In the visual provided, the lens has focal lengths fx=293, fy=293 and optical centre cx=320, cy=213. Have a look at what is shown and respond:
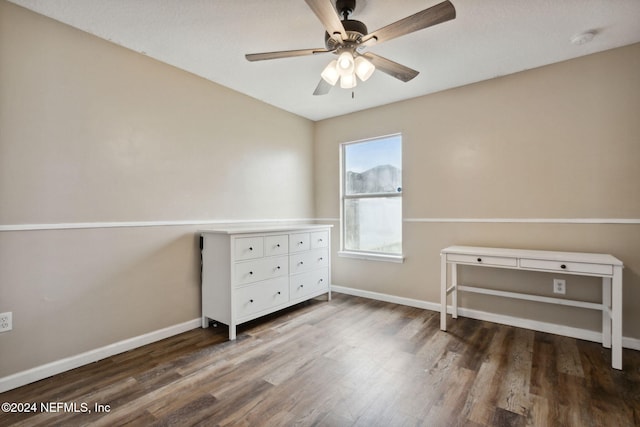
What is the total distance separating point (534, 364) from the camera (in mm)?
2053

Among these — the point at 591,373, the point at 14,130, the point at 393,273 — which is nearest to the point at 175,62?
the point at 14,130

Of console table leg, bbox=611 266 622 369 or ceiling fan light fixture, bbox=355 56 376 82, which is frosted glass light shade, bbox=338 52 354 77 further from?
console table leg, bbox=611 266 622 369

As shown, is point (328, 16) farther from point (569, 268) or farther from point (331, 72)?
point (569, 268)

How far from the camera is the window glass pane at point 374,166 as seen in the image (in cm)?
348

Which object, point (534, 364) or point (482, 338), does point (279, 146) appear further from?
point (534, 364)

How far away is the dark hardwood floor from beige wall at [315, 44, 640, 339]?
55cm

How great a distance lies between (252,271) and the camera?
8.70 feet

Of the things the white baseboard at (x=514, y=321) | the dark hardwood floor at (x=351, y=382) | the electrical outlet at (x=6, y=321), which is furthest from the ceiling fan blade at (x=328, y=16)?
the white baseboard at (x=514, y=321)

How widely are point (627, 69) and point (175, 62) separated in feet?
11.9

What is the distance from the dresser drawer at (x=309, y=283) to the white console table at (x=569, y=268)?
1.34 m

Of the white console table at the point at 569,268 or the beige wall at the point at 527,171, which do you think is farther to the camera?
the beige wall at the point at 527,171

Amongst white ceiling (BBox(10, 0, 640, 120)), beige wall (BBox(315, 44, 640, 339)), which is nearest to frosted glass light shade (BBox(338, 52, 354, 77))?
white ceiling (BBox(10, 0, 640, 120))

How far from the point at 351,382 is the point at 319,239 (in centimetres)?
174

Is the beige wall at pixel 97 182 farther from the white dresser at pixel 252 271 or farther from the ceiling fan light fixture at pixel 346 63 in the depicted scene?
Answer: the ceiling fan light fixture at pixel 346 63
